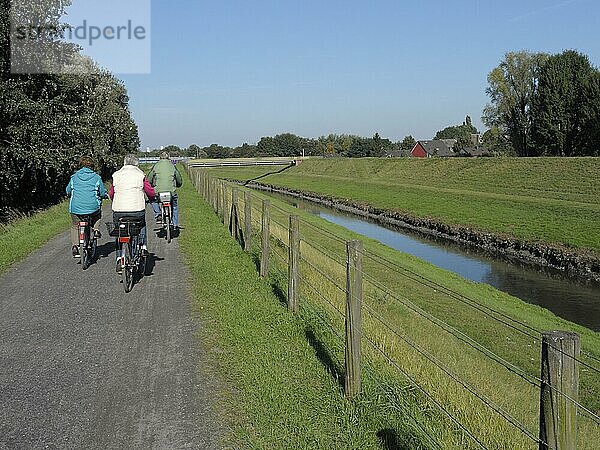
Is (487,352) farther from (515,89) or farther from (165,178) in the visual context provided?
(515,89)

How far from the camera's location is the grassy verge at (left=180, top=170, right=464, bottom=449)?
470 centimetres

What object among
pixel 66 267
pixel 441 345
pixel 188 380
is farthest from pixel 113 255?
pixel 188 380

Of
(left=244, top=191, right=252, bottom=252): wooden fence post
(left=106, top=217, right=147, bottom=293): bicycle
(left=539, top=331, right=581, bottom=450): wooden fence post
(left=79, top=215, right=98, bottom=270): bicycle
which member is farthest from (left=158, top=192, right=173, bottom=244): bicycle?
(left=539, top=331, right=581, bottom=450): wooden fence post

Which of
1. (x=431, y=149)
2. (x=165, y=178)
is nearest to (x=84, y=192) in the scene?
(x=165, y=178)

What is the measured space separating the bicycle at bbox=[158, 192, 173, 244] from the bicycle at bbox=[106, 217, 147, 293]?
14.1ft

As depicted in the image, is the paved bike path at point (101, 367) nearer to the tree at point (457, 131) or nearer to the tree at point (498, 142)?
the tree at point (498, 142)

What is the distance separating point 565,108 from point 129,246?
64028 mm

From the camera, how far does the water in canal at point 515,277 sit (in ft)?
56.9

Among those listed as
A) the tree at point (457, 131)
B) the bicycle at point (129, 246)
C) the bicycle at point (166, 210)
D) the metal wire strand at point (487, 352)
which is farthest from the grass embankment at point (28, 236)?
the tree at point (457, 131)

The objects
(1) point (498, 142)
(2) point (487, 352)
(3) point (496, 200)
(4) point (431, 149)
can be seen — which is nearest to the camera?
(2) point (487, 352)

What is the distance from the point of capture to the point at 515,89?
7319 cm

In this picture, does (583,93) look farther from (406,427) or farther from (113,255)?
(406,427)

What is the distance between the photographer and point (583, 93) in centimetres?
6569

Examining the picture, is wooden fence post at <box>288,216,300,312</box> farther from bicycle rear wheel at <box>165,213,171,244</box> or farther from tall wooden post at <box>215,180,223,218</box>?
tall wooden post at <box>215,180,223,218</box>
